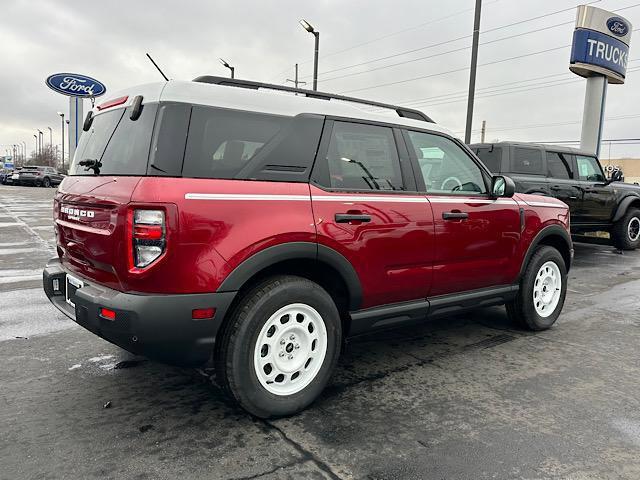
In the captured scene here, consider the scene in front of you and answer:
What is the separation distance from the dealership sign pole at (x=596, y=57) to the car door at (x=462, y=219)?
15953 millimetres

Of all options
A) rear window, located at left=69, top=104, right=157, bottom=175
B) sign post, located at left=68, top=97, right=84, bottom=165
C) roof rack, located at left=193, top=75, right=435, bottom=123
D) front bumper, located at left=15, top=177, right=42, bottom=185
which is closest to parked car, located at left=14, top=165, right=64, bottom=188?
front bumper, located at left=15, top=177, right=42, bottom=185

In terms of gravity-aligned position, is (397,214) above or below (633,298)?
above

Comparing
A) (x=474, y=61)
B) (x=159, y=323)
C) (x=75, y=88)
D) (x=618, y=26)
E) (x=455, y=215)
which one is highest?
(x=618, y=26)

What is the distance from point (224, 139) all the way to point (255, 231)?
0.55 m

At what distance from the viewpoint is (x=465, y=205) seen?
3939 millimetres

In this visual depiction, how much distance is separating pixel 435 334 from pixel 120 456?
3036mm

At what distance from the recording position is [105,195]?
2.70 m

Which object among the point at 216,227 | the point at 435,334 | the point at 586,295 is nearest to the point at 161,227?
the point at 216,227

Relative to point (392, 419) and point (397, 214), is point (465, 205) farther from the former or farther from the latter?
point (392, 419)

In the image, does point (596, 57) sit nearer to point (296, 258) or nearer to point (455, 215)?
point (455, 215)

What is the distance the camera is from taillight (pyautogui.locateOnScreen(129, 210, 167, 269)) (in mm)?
2473

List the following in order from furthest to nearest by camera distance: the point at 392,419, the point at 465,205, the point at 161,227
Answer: the point at 465,205 < the point at 392,419 < the point at 161,227

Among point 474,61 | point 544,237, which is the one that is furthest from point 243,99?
point 474,61

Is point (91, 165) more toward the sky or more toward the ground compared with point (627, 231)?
more toward the sky
